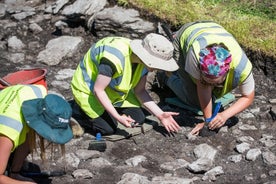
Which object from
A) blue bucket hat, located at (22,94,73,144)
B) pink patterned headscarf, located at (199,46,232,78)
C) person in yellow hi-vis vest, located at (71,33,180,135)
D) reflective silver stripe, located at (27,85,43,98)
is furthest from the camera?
person in yellow hi-vis vest, located at (71,33,180,135)

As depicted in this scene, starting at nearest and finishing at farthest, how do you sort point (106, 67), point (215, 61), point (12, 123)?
1. point (12, 123)
2. point (215, 61)
3. point (106, 67)

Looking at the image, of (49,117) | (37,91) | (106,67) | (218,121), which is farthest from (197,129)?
(49,117)

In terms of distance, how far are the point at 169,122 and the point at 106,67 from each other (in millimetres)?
682

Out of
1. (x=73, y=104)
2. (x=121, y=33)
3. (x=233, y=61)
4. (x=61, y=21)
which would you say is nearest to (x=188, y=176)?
(x=233, y=61)

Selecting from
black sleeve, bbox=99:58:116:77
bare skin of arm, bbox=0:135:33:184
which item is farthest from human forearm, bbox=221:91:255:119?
bare skin of arm, bbox=0:135:33:184

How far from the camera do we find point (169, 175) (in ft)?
15.0

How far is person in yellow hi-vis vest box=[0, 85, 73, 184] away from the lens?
11.3 ft

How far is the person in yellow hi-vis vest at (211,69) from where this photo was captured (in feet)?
15.1

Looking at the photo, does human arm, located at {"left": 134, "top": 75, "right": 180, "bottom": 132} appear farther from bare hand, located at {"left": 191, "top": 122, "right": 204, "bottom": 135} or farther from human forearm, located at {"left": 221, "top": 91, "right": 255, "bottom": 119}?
human forearm, located at {"left": 221, "top": 91, "right": 255, "bottom": 119}

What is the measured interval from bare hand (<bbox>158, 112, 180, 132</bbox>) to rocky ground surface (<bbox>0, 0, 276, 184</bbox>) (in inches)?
8.9

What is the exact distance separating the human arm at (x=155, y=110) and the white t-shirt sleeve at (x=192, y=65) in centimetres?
36

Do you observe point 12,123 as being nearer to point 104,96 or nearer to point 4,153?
point 4,153

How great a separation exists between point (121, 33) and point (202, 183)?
270cm

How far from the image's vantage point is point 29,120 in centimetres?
347
